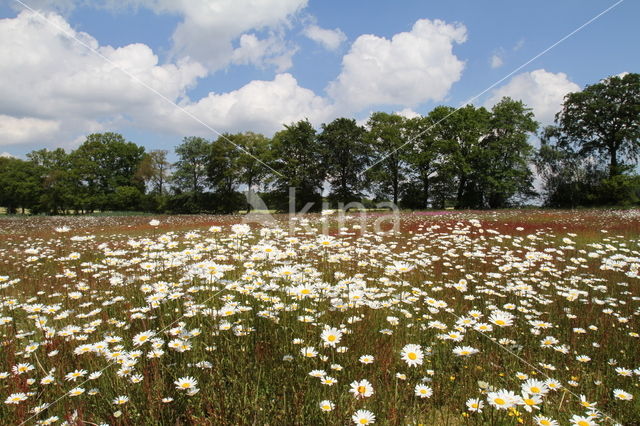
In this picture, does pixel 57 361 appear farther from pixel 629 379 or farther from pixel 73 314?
pixel 629 379

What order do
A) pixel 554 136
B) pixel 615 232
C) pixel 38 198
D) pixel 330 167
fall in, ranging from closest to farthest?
pixel 615 232, pixel 554 136, pixel 330 167, pixel 38 198

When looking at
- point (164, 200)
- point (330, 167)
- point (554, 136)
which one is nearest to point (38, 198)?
point (164, 200)

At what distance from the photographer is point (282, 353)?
10.4 ft

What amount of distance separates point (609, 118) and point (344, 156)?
34.2m

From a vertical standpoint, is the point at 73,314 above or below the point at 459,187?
below

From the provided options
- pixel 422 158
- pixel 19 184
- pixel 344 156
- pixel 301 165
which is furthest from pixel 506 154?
pixel 19 184

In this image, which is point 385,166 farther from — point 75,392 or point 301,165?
point 75,392

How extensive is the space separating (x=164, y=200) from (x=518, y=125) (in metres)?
60.4

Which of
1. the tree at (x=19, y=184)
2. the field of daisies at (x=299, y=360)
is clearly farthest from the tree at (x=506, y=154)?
the tree at (x=19, y=184)

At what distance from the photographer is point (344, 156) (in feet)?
168

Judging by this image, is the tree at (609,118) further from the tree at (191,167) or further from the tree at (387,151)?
the tree at (191,167)

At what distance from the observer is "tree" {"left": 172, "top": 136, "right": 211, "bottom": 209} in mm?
65188

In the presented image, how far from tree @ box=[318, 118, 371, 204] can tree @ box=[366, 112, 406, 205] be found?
1.64m

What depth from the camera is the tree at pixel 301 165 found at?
50.9 meters
